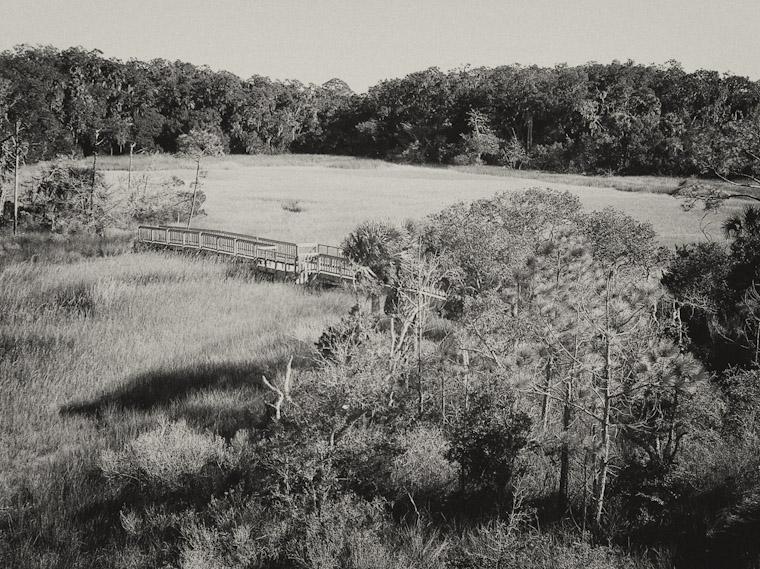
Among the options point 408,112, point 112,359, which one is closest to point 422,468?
point 112,359

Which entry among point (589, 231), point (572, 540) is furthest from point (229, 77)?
point (572, 540)

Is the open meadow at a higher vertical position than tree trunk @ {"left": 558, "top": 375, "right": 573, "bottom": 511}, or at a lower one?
lower

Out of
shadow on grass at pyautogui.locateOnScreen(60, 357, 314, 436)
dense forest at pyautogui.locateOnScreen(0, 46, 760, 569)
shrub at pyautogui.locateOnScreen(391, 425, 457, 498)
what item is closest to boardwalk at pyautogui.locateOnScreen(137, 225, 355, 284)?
dense forest at pyautogui.locateOnScreen(0, 46, 760, 569)

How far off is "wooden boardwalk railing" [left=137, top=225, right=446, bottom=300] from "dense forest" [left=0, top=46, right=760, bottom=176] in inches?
1065

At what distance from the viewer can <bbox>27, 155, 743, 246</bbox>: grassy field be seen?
34.9 meters

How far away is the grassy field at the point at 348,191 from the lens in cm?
3494

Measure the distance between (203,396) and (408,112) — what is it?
73514 mm

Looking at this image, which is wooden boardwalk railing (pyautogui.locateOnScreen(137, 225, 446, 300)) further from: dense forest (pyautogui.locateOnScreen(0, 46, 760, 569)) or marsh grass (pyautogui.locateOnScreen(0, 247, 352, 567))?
dense forest (pyautogui.locateOnScreen(0, 46, 760, 569))

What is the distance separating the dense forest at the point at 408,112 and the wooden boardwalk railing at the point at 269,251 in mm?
27063

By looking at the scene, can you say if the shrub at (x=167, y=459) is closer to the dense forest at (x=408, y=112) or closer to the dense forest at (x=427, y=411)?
the dense forest at (x=427, y=411)

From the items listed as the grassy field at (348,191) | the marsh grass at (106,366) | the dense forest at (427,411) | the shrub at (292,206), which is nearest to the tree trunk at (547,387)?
the dense forest at (427,411)

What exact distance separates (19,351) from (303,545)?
11.1 m

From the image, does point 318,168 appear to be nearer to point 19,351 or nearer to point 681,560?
point 19,351

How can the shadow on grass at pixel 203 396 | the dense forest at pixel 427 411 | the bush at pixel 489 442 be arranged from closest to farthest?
1. the dense forest at pixel 427 411
2. the bush at pixel 489 442
3. the shadow on grass at pixel 203 396
